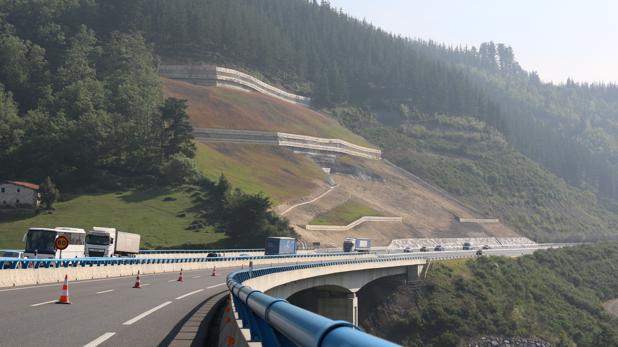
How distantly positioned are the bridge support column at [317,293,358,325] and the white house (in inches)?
1928

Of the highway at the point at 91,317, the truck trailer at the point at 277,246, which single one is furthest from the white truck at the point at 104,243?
the highway at the point at 91,317

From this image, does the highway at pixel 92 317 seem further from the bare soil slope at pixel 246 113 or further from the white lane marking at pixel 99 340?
the bare soil slope at pixel 246 113

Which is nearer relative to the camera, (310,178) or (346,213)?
(346,213)

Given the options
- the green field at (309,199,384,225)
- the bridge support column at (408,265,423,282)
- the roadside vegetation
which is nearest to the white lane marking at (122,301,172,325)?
the roadside vegetation

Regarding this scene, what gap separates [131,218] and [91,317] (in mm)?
78408

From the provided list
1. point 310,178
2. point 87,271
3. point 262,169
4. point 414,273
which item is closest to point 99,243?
point 87,271

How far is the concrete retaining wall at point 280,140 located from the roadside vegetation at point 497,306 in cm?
6590

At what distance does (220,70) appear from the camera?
620ft

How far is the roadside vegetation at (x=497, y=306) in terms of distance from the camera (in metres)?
68.8

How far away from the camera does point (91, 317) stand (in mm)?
18734

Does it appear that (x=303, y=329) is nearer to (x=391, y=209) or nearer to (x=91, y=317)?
(x=91, y=317)

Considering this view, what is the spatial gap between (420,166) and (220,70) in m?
58.0

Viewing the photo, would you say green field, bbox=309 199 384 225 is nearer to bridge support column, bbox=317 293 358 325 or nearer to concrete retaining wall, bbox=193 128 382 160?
concrete retaining wall, bbox=193 128 382 160

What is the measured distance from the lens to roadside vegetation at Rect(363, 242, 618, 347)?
6875cm
